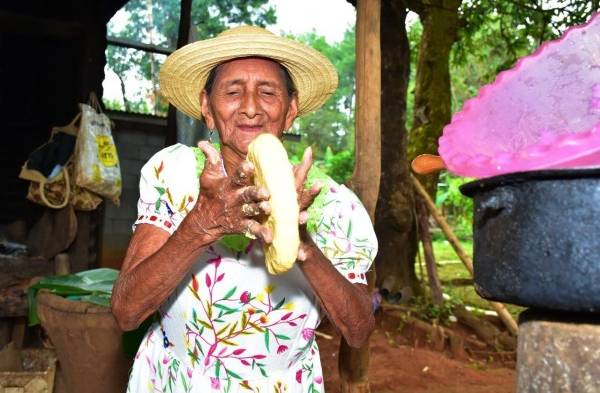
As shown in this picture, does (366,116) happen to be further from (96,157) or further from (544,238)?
(96,157)

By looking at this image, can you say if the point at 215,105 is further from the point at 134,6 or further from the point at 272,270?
the point at 134,6

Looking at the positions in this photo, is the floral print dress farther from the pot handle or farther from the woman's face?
the pot handle

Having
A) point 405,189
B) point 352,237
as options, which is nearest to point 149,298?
point 352,237

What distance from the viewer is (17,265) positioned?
16.5ft

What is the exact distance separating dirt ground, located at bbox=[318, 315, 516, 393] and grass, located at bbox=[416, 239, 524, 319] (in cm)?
67

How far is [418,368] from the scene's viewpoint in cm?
529

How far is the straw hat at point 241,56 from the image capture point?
1.80 metres

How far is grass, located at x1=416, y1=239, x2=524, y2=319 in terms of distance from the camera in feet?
25.8

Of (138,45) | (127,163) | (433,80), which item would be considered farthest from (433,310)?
(138,45)

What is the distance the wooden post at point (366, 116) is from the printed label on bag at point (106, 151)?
267cm

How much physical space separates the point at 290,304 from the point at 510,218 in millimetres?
864

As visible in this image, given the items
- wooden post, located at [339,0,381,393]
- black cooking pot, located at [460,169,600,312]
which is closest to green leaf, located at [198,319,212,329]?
black cooking pot, located at [460,169,600,312]

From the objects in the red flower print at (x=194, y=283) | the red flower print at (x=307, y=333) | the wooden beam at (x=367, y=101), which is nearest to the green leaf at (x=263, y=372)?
the red flower print at (x=307, y=333)

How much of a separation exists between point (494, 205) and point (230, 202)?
20.9 inches
